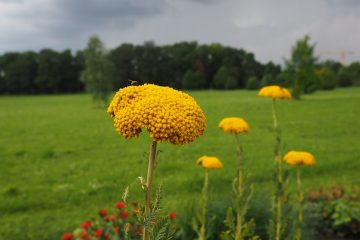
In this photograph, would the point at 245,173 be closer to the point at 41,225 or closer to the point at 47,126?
the point at 41,225

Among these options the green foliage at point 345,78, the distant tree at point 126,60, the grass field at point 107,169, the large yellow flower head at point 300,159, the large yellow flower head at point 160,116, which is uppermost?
the distant tree at point 126,60

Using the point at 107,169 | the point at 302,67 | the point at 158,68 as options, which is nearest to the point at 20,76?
the point at 158,68

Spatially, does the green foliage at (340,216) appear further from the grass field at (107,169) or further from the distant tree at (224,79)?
the distant tree at (224,79)

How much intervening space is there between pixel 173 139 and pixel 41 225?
599cm

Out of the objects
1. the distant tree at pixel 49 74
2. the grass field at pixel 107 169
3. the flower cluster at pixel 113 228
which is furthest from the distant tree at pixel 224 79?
the flower cluster at pixel 113 228

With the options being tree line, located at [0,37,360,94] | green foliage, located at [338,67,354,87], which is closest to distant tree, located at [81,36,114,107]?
tree line, located at [0,37,360,94]

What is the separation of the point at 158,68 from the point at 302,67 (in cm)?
4141

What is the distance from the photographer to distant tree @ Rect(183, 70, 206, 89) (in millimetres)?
80438

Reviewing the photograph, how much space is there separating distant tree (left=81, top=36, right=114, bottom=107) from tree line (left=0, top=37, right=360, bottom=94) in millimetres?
34195

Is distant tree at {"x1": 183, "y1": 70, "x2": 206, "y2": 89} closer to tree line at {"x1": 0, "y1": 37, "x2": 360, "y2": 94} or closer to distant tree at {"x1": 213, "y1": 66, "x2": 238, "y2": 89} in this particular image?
tree line at {"x1": 0, "y1": 37, "x2": 360, "y2": 94}

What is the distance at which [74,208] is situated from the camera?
25.7ft

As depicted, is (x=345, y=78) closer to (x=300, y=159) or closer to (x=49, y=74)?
(x=49, y=74)

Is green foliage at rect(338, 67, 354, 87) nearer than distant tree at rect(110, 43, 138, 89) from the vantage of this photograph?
No

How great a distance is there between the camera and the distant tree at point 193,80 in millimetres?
80438
